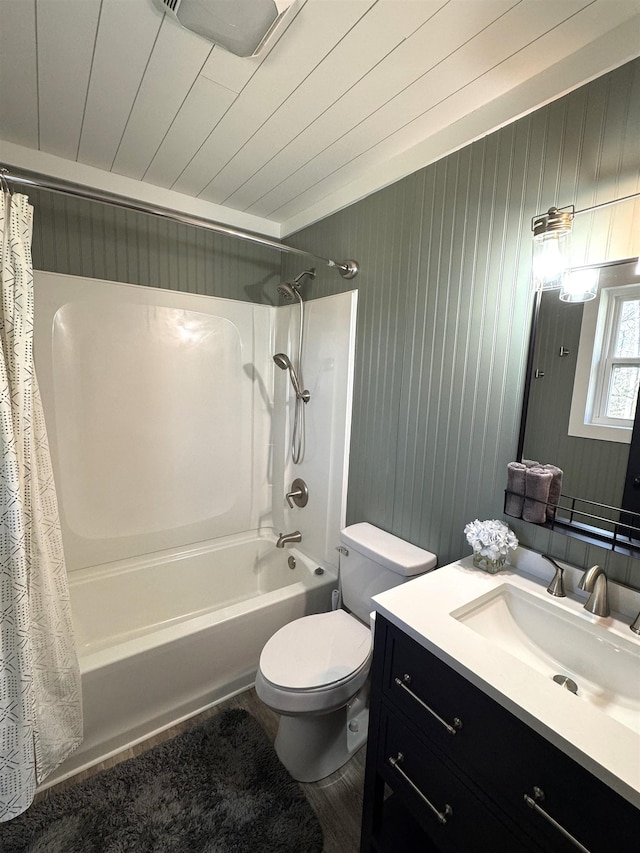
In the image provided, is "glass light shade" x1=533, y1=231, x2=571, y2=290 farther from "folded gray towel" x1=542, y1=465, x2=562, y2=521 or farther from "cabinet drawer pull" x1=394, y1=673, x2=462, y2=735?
"cabinet drawer pull" x1=394, y1=673, x2=462, y2=735

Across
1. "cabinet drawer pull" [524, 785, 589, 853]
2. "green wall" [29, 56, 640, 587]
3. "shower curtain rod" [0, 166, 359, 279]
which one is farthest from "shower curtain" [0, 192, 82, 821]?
"cabinet drawer pull" [524, 785, 589, 853]

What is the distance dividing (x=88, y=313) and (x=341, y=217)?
1.37m

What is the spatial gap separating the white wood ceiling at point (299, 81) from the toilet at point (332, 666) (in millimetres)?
A: 1595

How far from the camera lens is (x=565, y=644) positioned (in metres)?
1.03

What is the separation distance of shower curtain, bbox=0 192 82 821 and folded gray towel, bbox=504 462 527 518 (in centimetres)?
153

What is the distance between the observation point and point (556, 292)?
117cm

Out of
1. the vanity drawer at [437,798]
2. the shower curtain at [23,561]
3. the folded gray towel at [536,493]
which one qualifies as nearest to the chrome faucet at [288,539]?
the shower curtain at [23,561]

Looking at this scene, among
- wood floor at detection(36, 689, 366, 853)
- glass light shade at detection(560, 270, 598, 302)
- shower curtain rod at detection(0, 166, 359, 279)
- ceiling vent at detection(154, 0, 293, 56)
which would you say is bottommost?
wood floor at detection(36, 689, 366, 853)

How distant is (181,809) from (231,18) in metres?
2.43

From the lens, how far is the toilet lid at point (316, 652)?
4.47 feet

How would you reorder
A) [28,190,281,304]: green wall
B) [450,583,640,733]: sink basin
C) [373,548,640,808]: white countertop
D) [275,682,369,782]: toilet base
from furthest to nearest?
[28,190,281,304]: green wall, [275,682,369,782]: toilet base, [450,583,640,733]: sink basin, [373,548,640,808]: white countertop

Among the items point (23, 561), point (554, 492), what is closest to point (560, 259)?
point (554, 492)

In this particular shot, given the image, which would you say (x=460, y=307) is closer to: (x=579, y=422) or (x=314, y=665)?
(x=579, y=422)

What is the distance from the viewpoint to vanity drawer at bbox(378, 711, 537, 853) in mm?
819
